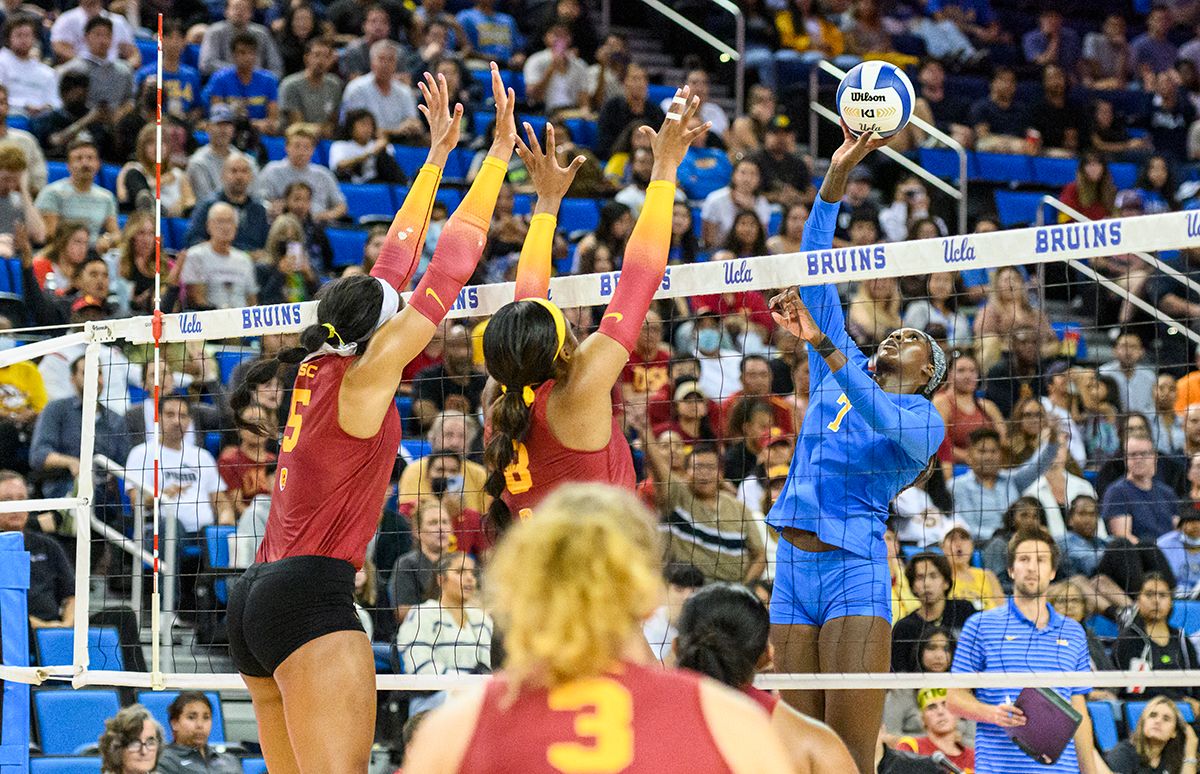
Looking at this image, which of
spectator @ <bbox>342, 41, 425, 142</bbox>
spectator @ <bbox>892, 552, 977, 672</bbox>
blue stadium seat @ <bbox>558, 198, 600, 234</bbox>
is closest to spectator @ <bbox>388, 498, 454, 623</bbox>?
spectator @ <bbox>892, 552, 977, 672</bbox>

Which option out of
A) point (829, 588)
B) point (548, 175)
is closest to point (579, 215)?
point (548, 175)

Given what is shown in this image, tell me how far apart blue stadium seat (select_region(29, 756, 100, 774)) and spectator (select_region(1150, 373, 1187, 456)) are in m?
7.91

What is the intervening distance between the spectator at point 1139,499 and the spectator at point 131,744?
673 cm

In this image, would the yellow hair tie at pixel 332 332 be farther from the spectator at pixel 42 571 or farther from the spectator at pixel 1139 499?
the spectator at pixel 1139 499

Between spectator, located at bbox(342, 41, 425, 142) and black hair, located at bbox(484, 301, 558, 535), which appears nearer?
black hair, located at bbox(484, 301, 558, 535)

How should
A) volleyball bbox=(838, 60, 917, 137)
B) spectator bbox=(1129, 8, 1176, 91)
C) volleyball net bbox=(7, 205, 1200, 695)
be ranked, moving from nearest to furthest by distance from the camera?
volleyball bbox=(838, 60, 917, 137)
volleyball net bbox=(7, 205, 1200, 695)
spectator bbox=(1129, 8, 1176, 91)

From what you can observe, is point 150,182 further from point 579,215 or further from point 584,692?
point 584,692

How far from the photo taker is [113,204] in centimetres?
1192

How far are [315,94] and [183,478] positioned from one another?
5382 mm

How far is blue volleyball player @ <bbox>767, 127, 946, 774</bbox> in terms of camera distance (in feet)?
19.0

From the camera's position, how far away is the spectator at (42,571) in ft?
29.5

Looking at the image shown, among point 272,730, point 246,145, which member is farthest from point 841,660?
point 246,145

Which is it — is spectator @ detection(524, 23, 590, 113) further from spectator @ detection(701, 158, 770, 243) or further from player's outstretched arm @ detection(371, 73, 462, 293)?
player's outstretched arm @ detection(371, 73, 462, 293)

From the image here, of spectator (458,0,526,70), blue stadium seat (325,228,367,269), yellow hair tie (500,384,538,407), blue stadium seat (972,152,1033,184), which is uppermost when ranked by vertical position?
spectator (458,0,526,70)
